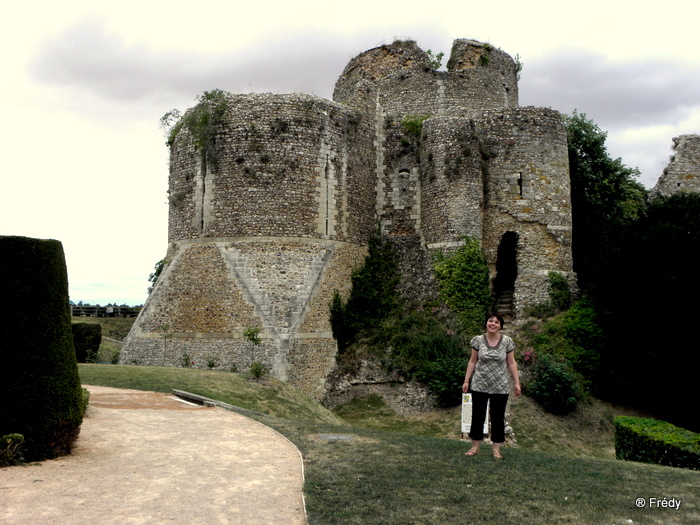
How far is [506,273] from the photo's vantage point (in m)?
23.9

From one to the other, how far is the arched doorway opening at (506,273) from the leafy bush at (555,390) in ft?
13.6

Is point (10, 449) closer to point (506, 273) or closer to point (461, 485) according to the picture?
point (461, 485)

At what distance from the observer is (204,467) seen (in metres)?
7.67

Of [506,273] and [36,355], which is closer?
[36,355]

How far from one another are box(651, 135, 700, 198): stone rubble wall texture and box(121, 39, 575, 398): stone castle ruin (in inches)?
174

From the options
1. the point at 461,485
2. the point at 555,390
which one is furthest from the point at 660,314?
the point at 461,485

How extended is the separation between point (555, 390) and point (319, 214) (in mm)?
9061

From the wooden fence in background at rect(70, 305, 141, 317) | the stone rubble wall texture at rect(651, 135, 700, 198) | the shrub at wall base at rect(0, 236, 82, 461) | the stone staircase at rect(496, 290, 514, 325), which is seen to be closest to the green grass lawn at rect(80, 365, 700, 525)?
the shrub at wall base at rect(0, 236, 82, 461)

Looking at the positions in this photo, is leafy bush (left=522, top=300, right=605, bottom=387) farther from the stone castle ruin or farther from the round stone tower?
the round stone tower

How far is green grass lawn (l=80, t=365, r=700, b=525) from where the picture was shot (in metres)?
5.98

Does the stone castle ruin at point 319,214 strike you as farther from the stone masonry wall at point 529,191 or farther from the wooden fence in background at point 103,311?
the wooden fence in background at point 103,311

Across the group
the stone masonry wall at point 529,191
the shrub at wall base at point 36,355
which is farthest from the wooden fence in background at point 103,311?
the shrub at wall base at point 36,355

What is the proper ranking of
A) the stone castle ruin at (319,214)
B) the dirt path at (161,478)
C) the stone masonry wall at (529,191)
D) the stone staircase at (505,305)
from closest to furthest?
the dirt path at (161,478) → the stone castle ruin at (319,214) → the stone masonry wall at (529,191) → the stone staircase at (505,305)

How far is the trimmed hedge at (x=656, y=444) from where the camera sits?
1021 cm
